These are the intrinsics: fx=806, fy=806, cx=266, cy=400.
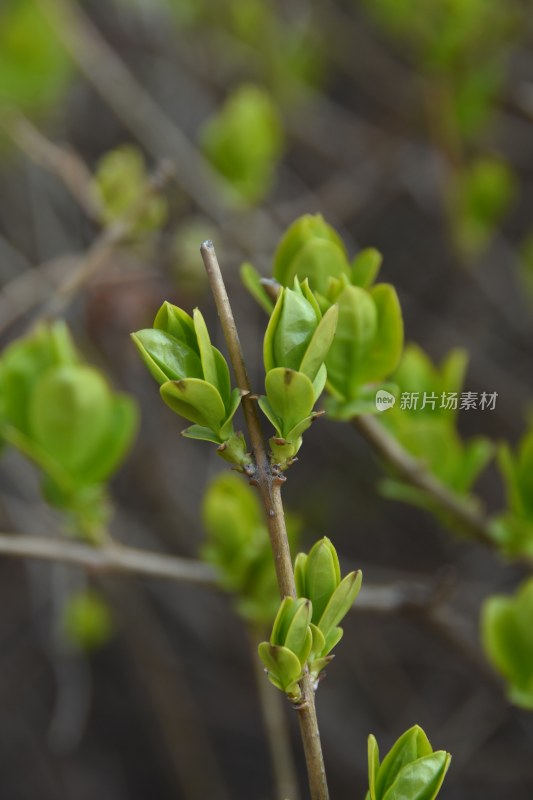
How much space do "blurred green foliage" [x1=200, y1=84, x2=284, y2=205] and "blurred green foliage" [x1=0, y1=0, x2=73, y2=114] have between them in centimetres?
41

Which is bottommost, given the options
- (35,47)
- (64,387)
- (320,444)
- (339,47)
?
(64,387)

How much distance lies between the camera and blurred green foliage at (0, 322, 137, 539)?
Result: 1.57 ft

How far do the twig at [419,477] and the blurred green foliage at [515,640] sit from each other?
0.05 metres

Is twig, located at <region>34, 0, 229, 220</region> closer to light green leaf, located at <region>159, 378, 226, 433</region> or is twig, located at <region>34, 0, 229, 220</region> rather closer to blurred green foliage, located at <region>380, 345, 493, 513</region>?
blurred green foliage, located at <region>380, 345, 493, 513</region>

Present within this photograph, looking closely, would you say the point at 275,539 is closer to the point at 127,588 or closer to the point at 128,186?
the point at 128,186

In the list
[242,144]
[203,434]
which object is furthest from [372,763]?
[242,144]

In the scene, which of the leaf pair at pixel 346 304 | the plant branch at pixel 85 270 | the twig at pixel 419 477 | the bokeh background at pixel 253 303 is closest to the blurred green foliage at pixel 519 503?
the twig at pixel 419 477

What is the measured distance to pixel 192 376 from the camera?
32cm

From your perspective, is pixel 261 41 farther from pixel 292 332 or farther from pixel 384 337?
pixel 292 332

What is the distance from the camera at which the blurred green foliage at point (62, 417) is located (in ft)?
1.57

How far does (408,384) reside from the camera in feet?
1.82

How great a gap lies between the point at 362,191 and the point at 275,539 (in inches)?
41.7

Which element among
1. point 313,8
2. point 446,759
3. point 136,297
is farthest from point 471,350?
point 446,759

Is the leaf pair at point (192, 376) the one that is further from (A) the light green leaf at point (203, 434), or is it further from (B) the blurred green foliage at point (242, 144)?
(B) the blurred green foliage at point (242, 144)
